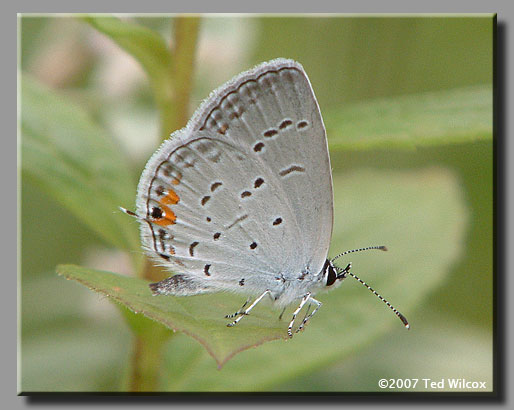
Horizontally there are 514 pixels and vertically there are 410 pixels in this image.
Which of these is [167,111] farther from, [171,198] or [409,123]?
[409,123]

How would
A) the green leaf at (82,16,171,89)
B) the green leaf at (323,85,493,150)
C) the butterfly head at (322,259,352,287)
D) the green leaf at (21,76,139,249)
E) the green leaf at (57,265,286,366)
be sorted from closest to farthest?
the green leaf at (57,265,286,366), the green leaf at (82,16,171,89), the green leaf at (323,85,493,150), the green leaf at (21,76,139,249), the butterfly head at (322,259,352,287)

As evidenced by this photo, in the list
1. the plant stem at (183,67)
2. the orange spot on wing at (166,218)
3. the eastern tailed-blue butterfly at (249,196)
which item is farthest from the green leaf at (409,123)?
the orange spot on wing at (166,218)

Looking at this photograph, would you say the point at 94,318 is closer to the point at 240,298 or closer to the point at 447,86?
the point at 240,298

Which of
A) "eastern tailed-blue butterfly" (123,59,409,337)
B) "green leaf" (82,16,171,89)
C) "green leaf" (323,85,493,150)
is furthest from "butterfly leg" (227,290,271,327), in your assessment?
"green leaf" (82,16,171,89)

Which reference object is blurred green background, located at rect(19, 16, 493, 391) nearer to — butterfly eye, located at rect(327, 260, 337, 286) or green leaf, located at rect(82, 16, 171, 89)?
butterfly eye, located at rect(327, 260, 337, 286)

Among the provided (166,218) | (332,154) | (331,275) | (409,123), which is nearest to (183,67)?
(166,218)

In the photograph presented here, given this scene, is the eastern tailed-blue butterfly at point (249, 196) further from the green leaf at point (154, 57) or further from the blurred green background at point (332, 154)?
the blurred green background at point (332, 154)
